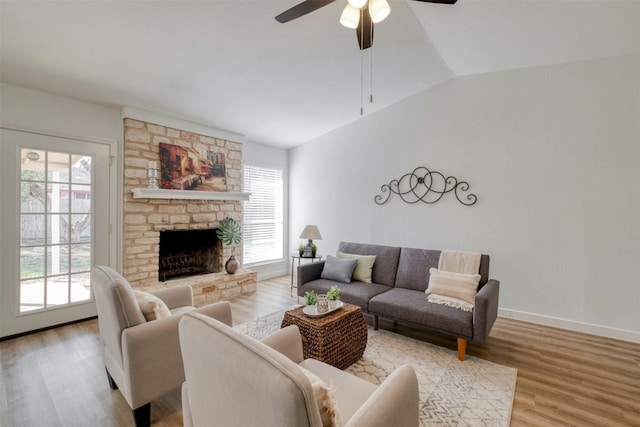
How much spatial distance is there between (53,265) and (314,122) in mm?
3933

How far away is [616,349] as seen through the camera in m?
2.85

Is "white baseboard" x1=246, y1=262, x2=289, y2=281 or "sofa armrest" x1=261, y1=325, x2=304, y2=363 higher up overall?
"sofa armrest" x1=261, y1=325, x2=304, y2=363

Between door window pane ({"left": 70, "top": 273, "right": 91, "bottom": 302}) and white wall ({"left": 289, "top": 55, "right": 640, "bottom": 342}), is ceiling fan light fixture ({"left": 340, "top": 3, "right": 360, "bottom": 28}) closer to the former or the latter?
white wall ({"left": 289, "top": 55, "right": 640, "bottom": 342})

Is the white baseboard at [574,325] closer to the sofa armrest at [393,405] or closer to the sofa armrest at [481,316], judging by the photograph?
the sofa armrest at [481,316]

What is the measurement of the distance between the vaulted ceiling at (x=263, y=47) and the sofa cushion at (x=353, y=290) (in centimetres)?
250

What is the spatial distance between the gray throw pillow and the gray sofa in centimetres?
8

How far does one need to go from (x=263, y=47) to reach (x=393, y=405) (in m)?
3.06

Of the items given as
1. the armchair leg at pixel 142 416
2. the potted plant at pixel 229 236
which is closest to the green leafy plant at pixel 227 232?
the potted plant at pixel 229 236

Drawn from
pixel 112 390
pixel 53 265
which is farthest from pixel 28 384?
pixel 53 265

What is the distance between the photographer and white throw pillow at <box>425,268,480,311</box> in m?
2.85

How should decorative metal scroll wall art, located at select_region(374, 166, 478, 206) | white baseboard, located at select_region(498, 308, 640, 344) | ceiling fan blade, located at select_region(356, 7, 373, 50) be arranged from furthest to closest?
decorative metal scroll wall art, located at select_region(374, 166, 478, 206)
white baseboard, located at select_region(498, 308, 640, 344)
ceiling fan blade, located at select_region(356, 7, 373, 50)

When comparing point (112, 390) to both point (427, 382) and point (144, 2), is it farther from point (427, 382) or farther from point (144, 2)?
point (144, 2)

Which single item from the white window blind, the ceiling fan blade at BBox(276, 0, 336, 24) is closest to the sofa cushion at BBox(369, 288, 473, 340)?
the ceiling fan blade at BBox(276, 0, 336, 24)

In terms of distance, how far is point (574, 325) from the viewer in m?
3.26
